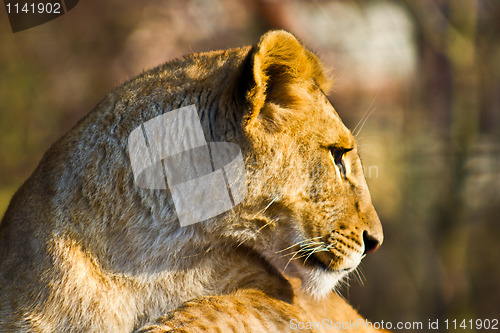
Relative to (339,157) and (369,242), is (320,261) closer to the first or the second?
(369,242)

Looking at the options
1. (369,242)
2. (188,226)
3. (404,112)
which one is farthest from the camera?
(404,112)

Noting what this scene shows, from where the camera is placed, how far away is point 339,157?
2664 millimetres

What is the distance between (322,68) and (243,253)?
88 centimetres

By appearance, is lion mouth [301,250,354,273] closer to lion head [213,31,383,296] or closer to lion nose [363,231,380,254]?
lion head [213,31,383,296]

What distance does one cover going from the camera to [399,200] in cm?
832

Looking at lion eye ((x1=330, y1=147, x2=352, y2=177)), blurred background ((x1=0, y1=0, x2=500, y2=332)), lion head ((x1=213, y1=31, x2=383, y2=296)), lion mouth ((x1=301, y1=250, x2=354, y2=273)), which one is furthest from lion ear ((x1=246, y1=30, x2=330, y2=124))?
blurred background ((x1=0, y1=0, x2=500, y2=332))

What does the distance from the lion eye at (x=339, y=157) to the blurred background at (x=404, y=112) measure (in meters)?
5.06

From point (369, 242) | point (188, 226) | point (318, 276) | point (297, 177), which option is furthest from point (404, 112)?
point (188, 226)

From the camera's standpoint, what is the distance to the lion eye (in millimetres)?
2631

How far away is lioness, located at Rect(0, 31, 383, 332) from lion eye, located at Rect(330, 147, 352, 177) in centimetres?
1

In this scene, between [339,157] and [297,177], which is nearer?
[297,177]

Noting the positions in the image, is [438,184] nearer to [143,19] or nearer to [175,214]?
[143,19]

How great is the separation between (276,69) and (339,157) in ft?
1.57

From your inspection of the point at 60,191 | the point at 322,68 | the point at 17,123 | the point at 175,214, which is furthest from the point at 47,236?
the point at 17,123
